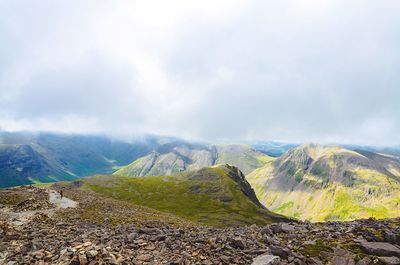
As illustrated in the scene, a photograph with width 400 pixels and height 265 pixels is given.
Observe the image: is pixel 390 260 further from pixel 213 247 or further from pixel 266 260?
pixel 213 247

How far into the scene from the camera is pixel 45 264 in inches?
666

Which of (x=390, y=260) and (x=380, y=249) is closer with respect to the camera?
(x=390, y=260)

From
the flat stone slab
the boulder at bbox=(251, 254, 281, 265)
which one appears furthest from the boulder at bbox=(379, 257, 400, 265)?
the boulder at bbox=(251, 254, 281, 265)

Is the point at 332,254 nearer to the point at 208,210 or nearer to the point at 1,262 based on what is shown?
the point at 1,262

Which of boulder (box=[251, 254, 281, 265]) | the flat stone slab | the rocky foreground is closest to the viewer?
boulder (box=[251, 254, 281, 265])

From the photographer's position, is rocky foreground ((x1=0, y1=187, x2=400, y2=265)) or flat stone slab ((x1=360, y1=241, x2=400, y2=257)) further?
flat stone slab ((x1=360, y1=241, x2=400, y2=257))

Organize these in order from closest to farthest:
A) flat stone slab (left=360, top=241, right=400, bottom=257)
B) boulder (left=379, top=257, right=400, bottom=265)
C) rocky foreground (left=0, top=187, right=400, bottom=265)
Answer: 1. rocky foreground (left=0, top=187, right=400, bottom=265)
2. boulder (left=379, top=257, right=400, bottom=265)
3. flat stone slab (left=360, top=241, right=400, bottom=257)

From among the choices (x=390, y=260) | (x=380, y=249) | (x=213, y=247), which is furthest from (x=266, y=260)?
(x=380, y=249)

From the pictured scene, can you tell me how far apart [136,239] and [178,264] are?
668 cm

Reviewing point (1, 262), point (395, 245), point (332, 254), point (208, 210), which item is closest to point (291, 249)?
point (332, 254)

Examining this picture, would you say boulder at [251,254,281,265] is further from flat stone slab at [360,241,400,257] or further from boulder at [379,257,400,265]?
flat stone slab at [360,241,400,257]

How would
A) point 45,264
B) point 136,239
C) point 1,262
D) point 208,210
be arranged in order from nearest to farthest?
point 45,264
point 1,262
point 136,239
point 208,210

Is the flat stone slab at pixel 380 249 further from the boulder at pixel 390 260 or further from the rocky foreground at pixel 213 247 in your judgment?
the boulder at pixel 390 260

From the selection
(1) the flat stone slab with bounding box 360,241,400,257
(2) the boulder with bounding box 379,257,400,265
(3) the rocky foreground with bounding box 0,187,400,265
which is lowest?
(3) the rocky foreground with bounding box 0,187,400,265
